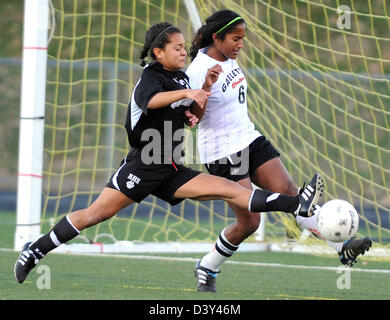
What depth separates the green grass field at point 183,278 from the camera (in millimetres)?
5836

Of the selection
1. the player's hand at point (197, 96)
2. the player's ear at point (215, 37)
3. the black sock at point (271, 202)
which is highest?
the player's ear at point (215, 37)

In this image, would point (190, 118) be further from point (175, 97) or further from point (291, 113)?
point (291, 113)

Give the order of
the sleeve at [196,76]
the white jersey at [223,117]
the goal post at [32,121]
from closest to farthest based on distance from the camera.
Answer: the sleeve at [196,76] → the white jersey at [223,117] → the goal post at [32,121]

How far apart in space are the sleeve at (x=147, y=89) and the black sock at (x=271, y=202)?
2.90 ft

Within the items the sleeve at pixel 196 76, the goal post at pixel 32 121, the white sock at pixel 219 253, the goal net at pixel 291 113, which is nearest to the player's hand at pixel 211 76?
the sleeve at pixel 196 76

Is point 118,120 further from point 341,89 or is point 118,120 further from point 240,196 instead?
point 240,196

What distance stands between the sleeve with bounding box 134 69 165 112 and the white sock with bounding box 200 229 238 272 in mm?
1313

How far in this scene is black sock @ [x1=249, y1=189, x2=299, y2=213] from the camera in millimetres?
5594

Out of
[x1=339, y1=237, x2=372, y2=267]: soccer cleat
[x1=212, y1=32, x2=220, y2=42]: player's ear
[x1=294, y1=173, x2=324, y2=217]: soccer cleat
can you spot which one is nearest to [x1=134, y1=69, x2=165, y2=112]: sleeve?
[x1=212, y1=32, x2=220, y2=42]: player's ear

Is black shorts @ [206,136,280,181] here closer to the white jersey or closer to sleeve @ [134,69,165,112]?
the white jersey

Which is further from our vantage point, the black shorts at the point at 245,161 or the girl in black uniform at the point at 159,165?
the black shorts at the point at 245,161

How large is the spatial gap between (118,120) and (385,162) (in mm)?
5371

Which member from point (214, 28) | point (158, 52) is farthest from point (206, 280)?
point (214, 28)

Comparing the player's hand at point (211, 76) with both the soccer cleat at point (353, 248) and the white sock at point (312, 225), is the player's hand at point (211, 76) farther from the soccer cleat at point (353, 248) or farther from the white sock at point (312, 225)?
the soccer cleat at point (353, 248)
